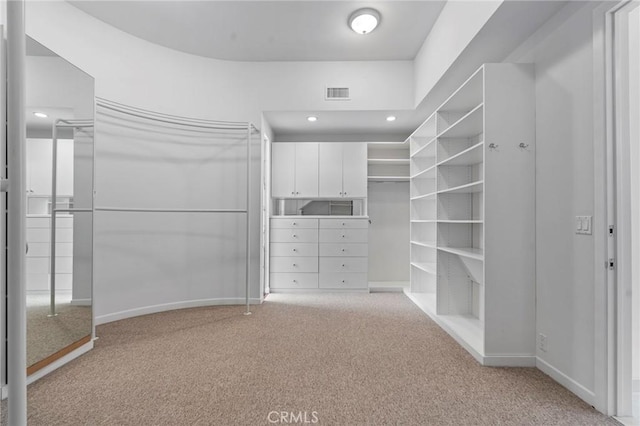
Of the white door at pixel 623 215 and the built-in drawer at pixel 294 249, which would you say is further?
the built-in drawer at pixel 294 249

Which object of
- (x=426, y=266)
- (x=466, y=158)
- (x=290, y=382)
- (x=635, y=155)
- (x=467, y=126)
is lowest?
(x=290, y=382)

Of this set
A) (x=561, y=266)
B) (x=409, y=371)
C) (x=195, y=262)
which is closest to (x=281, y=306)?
(x=195, y=262)

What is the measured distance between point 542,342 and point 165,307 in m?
3.42

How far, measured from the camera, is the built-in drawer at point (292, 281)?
14.2 feet

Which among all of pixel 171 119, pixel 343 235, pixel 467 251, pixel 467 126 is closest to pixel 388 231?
pixel 343 235

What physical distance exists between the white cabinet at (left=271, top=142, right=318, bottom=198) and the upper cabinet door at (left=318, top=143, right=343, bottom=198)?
0.23 ft

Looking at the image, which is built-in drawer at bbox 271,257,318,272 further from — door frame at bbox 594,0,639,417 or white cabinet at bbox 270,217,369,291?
door frame at bbox 594,0,639,417

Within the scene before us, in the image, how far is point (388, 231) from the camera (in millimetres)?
4863

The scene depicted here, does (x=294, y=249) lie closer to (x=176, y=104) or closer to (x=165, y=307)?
(x=165, y=307)

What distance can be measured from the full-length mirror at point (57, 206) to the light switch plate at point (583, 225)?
10.4ft

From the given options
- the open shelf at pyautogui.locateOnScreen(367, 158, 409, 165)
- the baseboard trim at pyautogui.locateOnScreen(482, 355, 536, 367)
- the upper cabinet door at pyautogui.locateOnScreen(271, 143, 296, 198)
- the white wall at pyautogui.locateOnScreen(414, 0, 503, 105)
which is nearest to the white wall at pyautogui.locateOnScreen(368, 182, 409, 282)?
the open shelf at pyautogui.locateOnScreen(367, 158, 409, 165)

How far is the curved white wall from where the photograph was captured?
3.10 meters

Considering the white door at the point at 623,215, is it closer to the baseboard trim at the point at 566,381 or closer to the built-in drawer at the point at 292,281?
the baseboard trim at the point at 566,381

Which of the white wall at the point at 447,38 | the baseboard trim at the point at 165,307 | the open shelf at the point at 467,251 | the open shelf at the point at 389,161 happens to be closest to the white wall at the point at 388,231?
the open shelf at the point at 389,161
